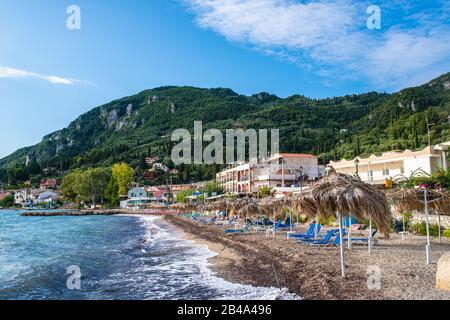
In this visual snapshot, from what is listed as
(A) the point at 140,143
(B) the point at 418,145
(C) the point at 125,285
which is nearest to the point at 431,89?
(B) the point at 418,145

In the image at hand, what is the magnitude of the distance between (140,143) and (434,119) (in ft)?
420

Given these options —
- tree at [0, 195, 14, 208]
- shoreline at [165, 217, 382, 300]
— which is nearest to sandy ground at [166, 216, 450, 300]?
shoreline at [165, 217, 382, 300]

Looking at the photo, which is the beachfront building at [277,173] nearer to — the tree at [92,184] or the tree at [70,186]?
the tree at [92,184]

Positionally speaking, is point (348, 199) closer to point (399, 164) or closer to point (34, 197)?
point (399, 164)

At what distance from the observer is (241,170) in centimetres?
6512

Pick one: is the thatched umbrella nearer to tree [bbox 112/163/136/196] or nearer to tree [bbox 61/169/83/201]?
tree [bbox 112/163/136/196]

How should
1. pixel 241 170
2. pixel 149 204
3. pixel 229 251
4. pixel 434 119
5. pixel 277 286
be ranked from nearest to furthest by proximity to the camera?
1. pixel 277 286
2. pixel 229 251
3. pixel 241 170
4. pixel 434 119
5. pixel 149 204

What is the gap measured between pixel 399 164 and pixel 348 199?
2924 cm

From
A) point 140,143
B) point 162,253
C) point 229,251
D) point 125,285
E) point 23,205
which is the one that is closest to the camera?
point 125,285

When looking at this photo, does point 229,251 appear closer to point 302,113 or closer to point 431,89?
point 431,89

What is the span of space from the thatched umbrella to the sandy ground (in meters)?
1.24

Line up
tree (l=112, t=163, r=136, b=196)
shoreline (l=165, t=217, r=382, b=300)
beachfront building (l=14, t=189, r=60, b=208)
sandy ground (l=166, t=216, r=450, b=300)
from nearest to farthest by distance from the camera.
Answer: sandy ground (l=166, t=216, r=450, b=300) → shoreline (l=165, t=217, r=382, b=300) → tree (l=112, t=163, r=136, b=196) → beachfront building (l=14, t=189, r=60, b=208)

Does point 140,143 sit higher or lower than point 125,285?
higher

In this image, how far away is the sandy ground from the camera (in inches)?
296
